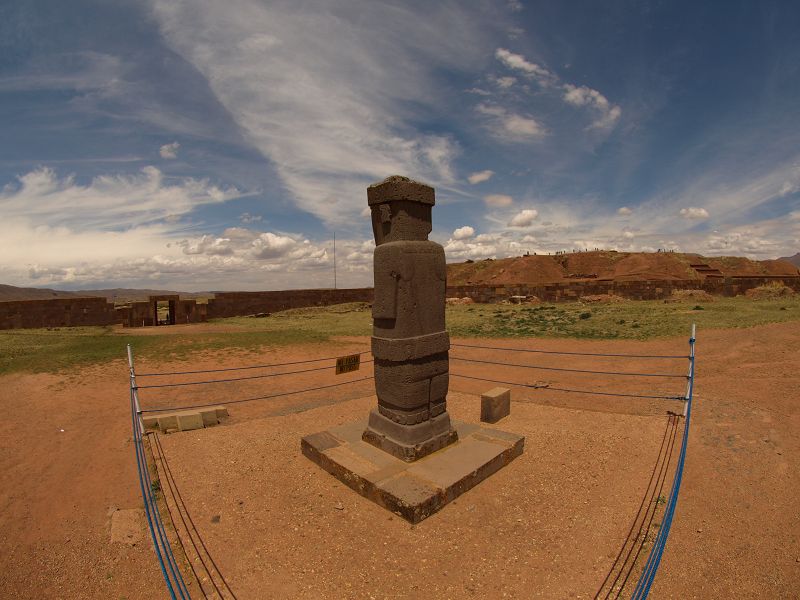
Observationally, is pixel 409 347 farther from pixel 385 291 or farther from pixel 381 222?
pixel 381 222

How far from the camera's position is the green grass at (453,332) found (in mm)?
13320

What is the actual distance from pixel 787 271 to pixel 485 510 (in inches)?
2224

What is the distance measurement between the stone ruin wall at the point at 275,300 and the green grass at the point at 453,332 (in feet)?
4.48

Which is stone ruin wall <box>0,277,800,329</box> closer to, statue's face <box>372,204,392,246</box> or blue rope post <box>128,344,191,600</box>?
blue rope post <box>128,344,191,600</box>

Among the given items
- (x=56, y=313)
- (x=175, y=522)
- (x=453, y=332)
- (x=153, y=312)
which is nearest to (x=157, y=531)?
(x=175, y=522)

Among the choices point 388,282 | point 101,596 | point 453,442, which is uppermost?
point 388,282

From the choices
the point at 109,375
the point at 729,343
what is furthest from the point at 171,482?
the point at 729,343

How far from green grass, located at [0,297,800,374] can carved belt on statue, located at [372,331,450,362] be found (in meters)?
10.5

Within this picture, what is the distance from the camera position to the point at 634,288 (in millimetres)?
27281

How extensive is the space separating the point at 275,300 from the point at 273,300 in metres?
0.15

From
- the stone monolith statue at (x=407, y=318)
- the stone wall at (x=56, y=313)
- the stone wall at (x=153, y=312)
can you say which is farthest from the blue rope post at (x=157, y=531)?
the stone wall at (x=56, y=313)

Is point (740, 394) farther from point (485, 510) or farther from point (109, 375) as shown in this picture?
point (109, 375)

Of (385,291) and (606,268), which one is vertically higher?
(606,268)

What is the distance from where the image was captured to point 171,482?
5.21 meters
